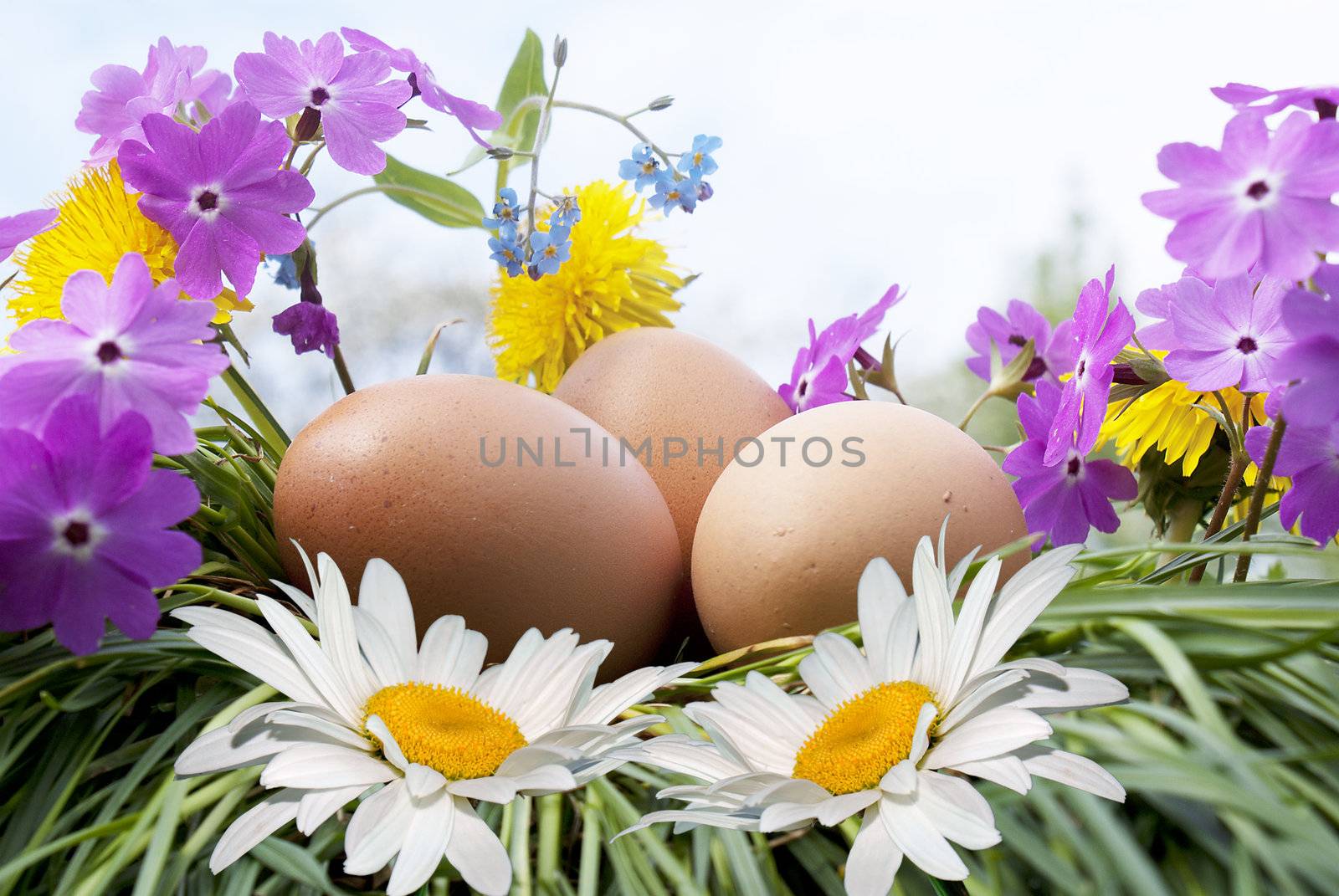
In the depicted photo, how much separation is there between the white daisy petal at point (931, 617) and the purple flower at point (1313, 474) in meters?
0.18

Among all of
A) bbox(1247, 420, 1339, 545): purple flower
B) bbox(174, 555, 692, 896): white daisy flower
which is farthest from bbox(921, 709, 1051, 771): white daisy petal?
bbox(1247, 420, 1339, 545): purple flower

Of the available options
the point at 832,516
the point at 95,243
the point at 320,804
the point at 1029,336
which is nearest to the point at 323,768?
the point at 320,804

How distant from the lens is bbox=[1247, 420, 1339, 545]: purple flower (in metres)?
0.43

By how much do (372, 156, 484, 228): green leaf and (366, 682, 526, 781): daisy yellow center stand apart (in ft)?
1.78

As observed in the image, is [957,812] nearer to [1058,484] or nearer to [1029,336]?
[1058,484]

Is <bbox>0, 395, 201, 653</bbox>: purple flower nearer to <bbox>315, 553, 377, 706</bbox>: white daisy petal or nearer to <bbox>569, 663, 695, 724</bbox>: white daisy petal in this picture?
<bbox>315, 553, 377, 706</bbox>: white daisy petal

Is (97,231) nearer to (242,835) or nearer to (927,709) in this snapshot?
(242,835)

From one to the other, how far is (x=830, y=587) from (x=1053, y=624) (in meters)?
0.13

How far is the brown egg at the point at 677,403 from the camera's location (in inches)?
24.9

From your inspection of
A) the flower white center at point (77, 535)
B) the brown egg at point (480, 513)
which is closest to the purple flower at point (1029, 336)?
the brown egg at point (480, 513)

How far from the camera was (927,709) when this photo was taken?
32 cm

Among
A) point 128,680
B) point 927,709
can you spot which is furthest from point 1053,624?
point 128,680

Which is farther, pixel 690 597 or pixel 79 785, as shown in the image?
pixel 690 597

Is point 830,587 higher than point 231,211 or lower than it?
lower
